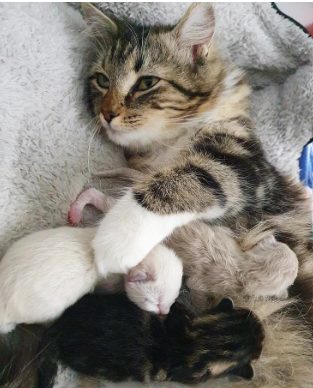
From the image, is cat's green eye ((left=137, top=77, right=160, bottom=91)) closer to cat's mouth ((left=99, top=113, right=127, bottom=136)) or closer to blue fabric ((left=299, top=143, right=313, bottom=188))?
cat's mouth ((left=99, top=113, right=127, bottom=136))

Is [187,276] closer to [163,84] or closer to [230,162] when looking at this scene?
[230,162]

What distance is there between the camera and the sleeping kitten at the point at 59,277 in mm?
790

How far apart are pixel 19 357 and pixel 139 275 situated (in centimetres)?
34

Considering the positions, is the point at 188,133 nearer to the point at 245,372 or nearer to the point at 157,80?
the point at 157,80

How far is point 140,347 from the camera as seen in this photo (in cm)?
81

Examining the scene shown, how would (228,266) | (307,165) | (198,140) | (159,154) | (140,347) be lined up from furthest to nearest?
(307,165) < (159,154) < (198,140) < (228,266) < (140,347)

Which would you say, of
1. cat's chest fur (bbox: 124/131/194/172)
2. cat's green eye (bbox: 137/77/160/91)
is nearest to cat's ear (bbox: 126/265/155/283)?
cat's chest fur (bbox: 124/131/194/172)

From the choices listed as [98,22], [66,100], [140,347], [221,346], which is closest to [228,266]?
[221,346]

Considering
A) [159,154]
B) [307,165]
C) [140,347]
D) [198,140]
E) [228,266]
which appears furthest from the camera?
[307,165]

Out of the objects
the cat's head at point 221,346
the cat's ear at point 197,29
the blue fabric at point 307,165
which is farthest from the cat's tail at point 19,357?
the blue fabric at point 307,165

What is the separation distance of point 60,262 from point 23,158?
37 cm

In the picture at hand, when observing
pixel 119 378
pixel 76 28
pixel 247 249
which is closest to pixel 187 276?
pixel 247 249

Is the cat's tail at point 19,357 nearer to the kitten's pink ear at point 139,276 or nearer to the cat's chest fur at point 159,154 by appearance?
the kitten's pink ear at point 139,276

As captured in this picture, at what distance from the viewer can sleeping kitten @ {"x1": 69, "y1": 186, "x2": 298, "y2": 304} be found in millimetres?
927
